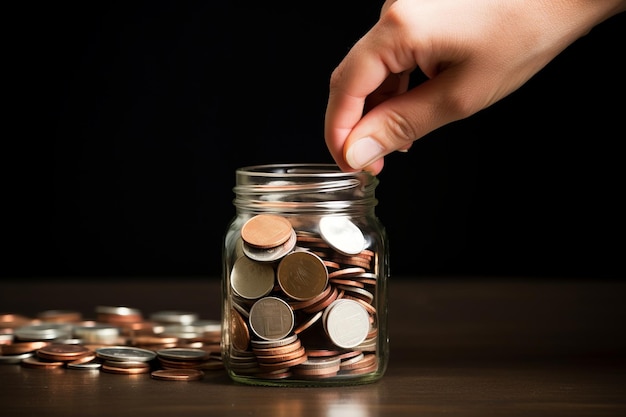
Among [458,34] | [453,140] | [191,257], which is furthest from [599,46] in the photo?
[458,34]

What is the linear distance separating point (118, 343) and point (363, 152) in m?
0.60

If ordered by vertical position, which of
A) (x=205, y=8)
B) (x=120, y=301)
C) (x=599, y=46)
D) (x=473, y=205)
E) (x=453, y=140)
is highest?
(x=205, y=8)

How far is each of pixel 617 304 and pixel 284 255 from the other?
114 centimetres

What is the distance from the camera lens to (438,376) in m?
1.40

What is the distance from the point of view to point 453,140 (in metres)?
2.98

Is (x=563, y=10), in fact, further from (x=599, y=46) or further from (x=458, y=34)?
(x=599, y=46)

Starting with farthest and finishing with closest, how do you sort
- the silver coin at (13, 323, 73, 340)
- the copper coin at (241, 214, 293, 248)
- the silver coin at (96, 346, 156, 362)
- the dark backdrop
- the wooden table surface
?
the dark backdrop
the silver coin at (13, 323, 73, 340)
the silver coin at (96, 346, 156, 362)
the copper coin at (241, 214, 293, 248)
the wooden table surface

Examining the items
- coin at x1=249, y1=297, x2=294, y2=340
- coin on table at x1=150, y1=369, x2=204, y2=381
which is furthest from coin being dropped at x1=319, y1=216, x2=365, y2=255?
coin on table at x1=150, y1=369, x2=204, y2=381

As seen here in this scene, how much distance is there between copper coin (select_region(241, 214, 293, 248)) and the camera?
1296 mm

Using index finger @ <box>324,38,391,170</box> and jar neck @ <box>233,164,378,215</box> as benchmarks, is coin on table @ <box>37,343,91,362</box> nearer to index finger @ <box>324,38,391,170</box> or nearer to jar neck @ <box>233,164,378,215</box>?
jar neck @ <box>233,164,378,215</box>

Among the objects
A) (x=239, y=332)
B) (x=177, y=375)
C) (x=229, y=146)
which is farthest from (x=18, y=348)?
(x=229, y=146)

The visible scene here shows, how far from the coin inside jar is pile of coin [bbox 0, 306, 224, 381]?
22 cm

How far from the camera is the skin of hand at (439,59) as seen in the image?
1.25 metres

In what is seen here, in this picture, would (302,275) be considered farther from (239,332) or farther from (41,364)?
(41,364)
